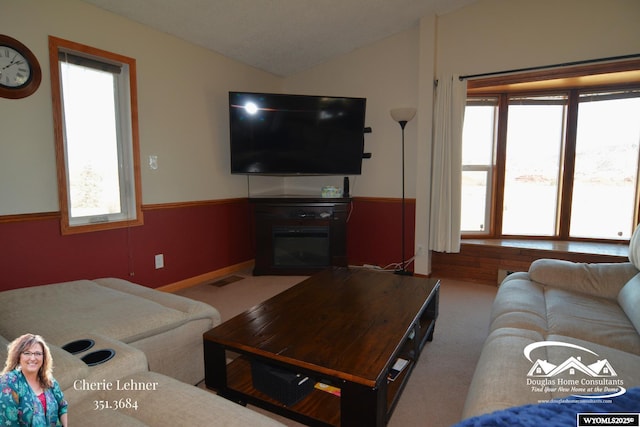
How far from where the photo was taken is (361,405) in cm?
125

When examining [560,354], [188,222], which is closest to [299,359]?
[560,354]

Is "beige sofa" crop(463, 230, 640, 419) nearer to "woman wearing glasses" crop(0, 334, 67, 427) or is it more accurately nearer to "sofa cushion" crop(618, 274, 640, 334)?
"sofa cushion" crop(618, 274, 640, 334)

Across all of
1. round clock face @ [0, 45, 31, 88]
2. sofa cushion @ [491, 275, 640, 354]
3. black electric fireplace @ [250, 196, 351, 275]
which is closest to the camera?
sofa cushion @ [491, 275, 640, 354]

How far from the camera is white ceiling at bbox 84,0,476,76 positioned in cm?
292

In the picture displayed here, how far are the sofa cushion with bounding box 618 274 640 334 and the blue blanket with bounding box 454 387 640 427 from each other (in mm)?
1224

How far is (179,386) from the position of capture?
1180mm

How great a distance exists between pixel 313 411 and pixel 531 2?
3.83m

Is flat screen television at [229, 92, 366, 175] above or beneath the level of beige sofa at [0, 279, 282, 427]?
above

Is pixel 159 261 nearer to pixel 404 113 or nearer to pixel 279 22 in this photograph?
pixel 279 22

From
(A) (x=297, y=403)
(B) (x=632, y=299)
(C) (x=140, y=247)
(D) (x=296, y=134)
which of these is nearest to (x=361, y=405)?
(A) (x=297, y=403)

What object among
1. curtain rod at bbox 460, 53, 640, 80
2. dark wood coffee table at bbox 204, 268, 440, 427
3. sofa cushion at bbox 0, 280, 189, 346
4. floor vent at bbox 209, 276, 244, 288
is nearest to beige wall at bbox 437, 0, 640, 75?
curtain rod at bbox 460, 53, 640, 80

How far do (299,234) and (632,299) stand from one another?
286 centimetres

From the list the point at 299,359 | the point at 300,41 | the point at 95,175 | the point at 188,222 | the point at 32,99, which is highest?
the point at 300,41

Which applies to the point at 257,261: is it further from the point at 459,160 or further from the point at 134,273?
the point at 459,160
